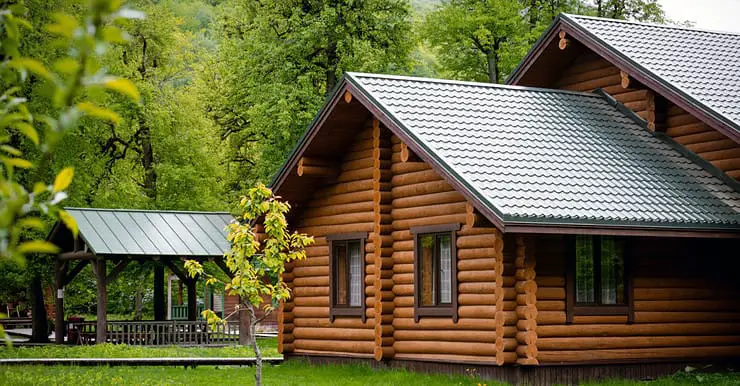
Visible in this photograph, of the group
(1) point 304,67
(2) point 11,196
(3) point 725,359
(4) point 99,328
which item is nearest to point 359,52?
(1) point 304,67

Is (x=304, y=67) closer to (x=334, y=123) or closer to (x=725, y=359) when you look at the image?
(x=334, y=123)

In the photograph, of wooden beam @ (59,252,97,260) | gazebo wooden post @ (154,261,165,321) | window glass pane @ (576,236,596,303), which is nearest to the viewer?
window glass pane @ (576,236,596,303)

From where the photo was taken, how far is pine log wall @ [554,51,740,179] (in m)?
20.0

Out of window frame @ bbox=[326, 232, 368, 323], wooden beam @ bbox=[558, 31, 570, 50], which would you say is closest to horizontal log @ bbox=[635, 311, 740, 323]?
window frame @ bbox=[326, 232, 368, 323]

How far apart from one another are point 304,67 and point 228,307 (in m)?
23.0

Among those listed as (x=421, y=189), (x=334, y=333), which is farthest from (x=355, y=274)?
(x=421, y=189)

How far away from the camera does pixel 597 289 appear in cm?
1838

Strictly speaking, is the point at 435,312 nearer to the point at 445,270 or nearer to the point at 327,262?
the point at 445,270

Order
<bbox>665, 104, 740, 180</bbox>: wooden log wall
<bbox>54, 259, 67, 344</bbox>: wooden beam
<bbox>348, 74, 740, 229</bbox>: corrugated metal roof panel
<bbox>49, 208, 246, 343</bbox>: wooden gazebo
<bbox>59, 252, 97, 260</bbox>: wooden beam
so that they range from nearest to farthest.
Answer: <bbox>348, 74, 740, 229</bbox>: corrugated metal roof panel < <bbox>665, 104, 740, 180</bbox>: wooden log wall < <bbox>49, 208, 246, 343</bbox>: wooden gazebo < <bbox>59, 252, 97, 260</bbox>: wooden beam < <bbox>54, 259, 67, 344</bbox>: wooden beam

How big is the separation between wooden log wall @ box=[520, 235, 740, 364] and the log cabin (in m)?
0.03

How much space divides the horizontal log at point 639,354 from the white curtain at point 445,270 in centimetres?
214

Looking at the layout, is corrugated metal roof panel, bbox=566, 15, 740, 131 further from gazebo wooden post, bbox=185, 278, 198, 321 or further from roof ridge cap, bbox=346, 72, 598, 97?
gazebo wooden post, bbox=185, 278, 198, 321

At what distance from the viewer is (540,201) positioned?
17078 millimetres

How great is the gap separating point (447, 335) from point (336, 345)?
379cm
